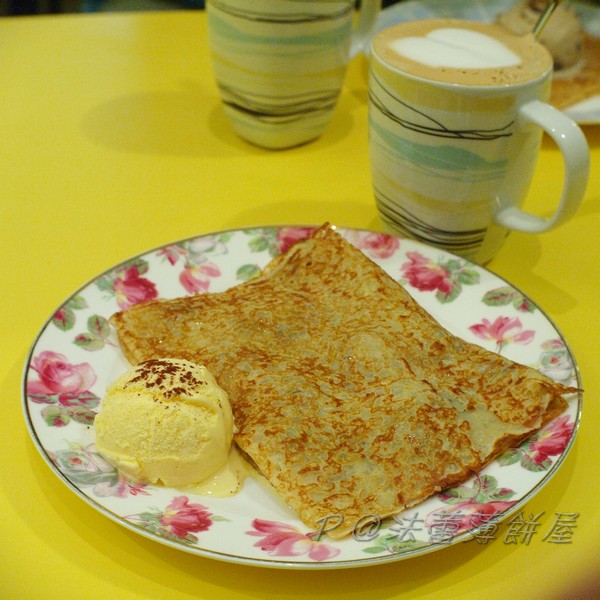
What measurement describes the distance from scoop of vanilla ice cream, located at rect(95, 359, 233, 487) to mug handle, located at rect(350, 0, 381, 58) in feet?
3.54

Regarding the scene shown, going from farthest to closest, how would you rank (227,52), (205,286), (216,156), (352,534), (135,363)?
(216,156) < (227,52) < (205,286) < (135,363) < (352,534)

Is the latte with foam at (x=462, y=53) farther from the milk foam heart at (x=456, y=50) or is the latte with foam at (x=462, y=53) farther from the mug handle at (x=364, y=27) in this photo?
the mug handle at (x=364, y=27)

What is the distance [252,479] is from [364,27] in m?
1.18

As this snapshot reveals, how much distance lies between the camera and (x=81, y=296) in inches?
47.8

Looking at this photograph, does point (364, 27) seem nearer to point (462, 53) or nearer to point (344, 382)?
point (462, 53)

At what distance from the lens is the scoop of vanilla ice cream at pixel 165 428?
94 cm

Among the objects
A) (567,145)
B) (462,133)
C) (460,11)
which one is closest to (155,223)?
(462,133)

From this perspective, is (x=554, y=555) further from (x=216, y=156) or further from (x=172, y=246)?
(x=216, y=156)

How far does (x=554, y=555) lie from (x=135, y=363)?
0.60 m

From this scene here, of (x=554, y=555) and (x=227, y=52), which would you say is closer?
(x=554, y=555)

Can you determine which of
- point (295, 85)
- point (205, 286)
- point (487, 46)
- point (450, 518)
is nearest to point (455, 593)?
point (450, 518)

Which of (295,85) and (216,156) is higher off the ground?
(295,85)

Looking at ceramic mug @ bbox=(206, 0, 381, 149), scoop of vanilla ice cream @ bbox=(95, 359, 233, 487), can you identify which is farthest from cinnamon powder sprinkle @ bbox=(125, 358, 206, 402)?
ceramic mug @ bbox=(206, 0, 381, 149)

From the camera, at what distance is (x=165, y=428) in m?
0.95
